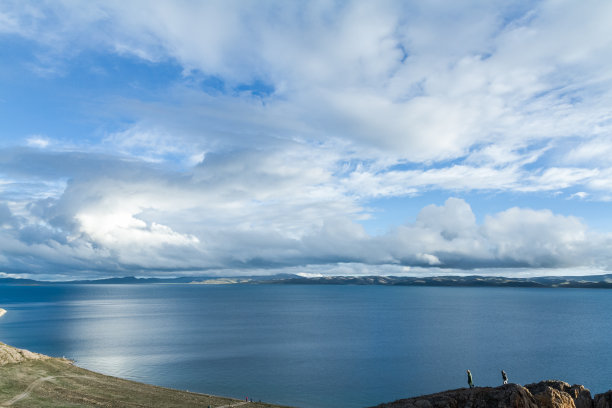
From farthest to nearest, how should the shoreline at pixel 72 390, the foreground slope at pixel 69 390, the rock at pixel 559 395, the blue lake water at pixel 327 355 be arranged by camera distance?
the blue lake water at pixel 327 355, the shoreline at pixel 72 390, the foreground slope at pixel 69 390, the rock at pixel 559 395

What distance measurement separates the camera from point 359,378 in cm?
8919

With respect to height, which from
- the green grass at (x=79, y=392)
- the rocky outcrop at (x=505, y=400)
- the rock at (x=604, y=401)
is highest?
the rocky outcrop at (x=505, y=400)

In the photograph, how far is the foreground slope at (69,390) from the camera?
60844 millimetres

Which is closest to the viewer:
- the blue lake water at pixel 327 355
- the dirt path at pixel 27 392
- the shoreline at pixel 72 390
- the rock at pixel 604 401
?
the rock at pixel 604 401

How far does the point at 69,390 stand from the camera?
220 ft

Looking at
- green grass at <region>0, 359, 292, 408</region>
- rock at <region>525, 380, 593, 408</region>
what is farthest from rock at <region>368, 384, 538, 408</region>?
green grass at <region>0, 359, 292, 408</region>

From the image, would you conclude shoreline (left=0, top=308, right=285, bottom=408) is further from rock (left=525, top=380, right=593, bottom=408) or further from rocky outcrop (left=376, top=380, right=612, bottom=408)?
rock (left=525, top=380, right=593, bottom=408)

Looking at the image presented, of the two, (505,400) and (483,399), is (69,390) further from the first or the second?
(505,400)

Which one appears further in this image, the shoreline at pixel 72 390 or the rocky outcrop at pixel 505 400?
the shoreline at pixel 72 390

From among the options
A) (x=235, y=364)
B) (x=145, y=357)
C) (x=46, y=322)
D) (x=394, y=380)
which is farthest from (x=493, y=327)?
(x=46, y=322)

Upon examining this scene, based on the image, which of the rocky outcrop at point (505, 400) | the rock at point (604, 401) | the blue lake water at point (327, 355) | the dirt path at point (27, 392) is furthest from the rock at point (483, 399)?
the dirt path at point (27, 392)

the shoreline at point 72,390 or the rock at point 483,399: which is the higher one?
the rock at point 483,399

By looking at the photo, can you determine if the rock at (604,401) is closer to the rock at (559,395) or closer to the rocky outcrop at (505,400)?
the rocky outcrop at (505,400)

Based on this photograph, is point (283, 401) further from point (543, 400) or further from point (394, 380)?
point (543, 400)
